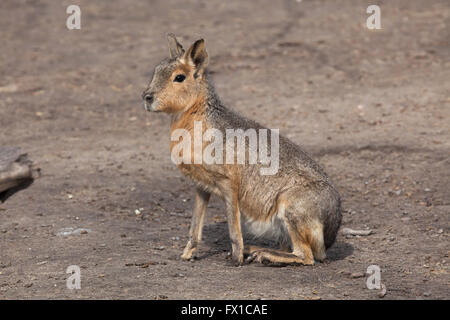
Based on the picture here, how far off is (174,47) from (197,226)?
5.09 feet

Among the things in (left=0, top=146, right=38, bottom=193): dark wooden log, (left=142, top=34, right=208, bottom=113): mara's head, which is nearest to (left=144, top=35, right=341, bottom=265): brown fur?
(left=142, top=34, right=208, bottom=113): mara's head

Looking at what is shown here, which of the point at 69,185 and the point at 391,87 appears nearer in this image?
the point at 69,185

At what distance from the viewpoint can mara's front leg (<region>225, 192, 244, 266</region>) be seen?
545cm

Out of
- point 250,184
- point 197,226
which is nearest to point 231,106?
point 197,226

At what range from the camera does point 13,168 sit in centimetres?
736

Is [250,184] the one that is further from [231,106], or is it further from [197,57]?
[231,106]

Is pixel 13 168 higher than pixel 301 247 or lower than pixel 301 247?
higher

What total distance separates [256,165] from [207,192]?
49 centimetres

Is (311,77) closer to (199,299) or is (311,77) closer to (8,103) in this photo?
(8,103)

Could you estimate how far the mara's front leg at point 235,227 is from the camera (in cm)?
545

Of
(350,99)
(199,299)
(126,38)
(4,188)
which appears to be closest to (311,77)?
(350,99)

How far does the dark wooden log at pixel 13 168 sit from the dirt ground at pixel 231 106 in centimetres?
15

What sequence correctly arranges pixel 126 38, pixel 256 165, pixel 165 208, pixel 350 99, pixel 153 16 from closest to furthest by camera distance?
1. pixel 256 165
2. pixel 165 208
3. pixel 350 99
4. pixel 126 38
5. pixel 153 16

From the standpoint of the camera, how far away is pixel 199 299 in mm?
4652
